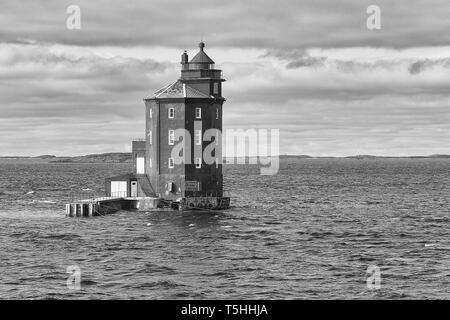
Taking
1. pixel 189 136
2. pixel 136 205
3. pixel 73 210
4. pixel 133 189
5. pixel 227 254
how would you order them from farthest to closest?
1. pixel 133 189
2. pixel 136 205
3. pixel 73 210
4. pixel 189 136
5. pixel 227 254

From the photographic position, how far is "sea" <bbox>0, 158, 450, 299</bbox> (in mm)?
48000

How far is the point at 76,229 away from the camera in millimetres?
78812

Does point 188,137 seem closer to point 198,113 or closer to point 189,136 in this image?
point 189,136

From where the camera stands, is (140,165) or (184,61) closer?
(184,61)

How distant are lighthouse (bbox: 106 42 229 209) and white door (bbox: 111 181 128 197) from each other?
11.4 feet

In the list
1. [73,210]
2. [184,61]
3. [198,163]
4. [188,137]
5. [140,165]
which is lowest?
[73,210]

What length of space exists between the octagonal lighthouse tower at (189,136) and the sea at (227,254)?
2.92 meters

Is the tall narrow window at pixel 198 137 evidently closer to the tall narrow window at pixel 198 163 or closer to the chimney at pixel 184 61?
the tall narrow window at pixel 198 163

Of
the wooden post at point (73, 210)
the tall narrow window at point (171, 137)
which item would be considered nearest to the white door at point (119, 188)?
the wooden post at point (73, 210)

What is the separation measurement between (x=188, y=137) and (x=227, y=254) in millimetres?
28717

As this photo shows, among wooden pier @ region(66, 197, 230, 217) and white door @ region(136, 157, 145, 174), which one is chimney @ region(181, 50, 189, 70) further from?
wooden pier @ region(66, 197, 230, 217)

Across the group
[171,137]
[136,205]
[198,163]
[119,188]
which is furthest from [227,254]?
[119,188]

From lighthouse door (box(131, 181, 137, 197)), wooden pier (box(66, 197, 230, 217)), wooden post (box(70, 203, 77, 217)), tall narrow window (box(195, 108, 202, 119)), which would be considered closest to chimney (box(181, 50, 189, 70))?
tall narrow window (box(195, 108, 202, 119))

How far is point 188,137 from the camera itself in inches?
3529
